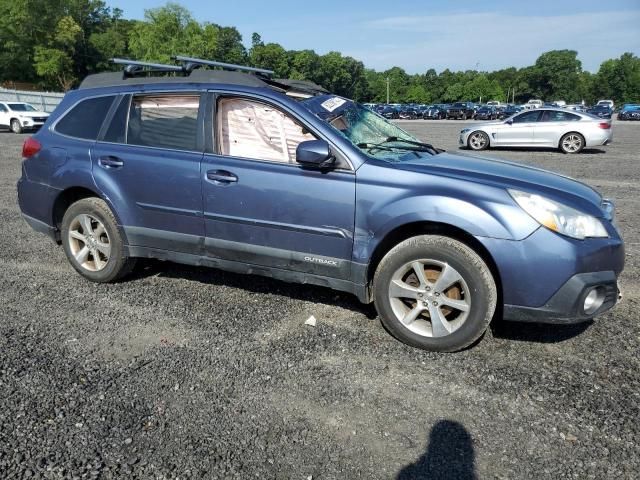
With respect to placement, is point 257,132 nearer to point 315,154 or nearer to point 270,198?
point 270,198

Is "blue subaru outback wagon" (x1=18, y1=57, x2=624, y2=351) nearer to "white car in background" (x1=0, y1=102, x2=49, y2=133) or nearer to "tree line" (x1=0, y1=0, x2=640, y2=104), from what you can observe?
"white car in background" (x1=0, y1=102, x2=49, y2=133)

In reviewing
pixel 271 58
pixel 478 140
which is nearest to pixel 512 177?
pixel 478 140

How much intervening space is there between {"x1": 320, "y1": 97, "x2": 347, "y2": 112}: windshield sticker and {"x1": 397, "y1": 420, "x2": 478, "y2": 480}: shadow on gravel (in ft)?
8.07

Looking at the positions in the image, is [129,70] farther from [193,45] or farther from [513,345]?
[193,45]

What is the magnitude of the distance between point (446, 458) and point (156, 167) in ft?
9.76

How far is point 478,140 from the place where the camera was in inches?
683

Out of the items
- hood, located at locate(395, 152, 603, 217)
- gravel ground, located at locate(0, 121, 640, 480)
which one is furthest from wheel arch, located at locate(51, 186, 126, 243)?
hood, located at locate(395, 152, 603, 217)

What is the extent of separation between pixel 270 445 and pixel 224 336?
128cm

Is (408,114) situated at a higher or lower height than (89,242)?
higher

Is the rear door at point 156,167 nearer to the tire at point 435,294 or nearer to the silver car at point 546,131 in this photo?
the tire at point 435,294

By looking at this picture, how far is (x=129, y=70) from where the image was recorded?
463 cm

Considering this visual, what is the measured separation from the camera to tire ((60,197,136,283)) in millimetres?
4508

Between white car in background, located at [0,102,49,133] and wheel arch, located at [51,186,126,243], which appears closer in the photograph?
wheel arch, located at [51,186,126,243]

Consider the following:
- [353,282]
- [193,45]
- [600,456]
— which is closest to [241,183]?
[353,282]
